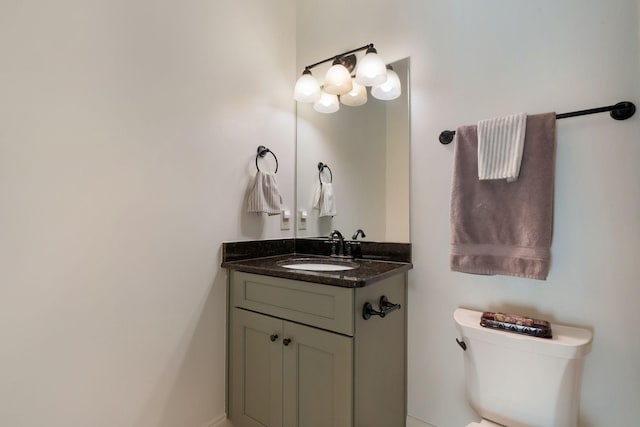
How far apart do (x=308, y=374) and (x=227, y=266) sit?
65cm

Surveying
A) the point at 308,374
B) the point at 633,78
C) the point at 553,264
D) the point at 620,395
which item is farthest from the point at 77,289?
the point at 633,78

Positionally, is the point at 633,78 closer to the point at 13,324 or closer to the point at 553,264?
the point at 553,264

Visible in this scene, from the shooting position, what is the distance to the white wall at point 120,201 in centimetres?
102

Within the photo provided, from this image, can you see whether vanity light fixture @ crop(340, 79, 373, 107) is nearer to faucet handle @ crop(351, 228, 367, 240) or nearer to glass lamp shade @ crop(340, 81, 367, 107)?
glass lamp shade @ crop(340, 81, 367, 107)

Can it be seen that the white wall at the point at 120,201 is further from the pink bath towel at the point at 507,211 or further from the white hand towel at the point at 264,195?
the pink bath towel at the point at 507,211

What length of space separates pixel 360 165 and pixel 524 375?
1.25 meters

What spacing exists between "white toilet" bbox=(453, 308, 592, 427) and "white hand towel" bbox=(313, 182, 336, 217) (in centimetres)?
99

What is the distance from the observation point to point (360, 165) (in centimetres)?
187

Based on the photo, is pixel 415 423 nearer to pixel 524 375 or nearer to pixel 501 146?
pixel 524 375

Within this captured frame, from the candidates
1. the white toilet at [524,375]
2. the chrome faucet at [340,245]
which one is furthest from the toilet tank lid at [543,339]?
the chrome faucet at [340,245]

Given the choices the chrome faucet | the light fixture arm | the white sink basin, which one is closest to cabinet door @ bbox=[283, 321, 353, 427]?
the white sink basin

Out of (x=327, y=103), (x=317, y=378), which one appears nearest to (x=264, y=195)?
(x=327, y=103)

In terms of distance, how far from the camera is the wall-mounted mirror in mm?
1636

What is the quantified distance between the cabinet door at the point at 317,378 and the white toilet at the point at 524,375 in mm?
475
